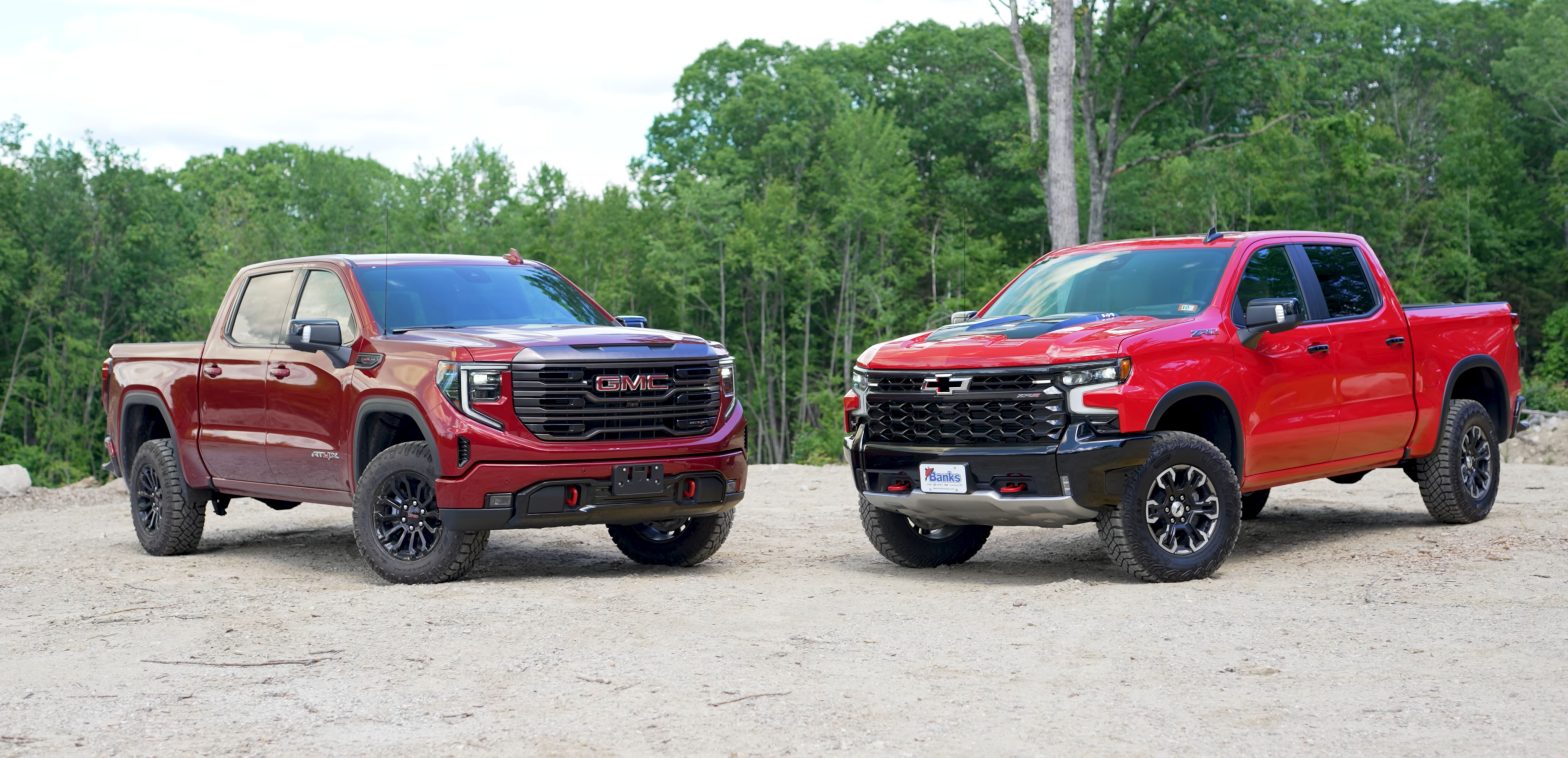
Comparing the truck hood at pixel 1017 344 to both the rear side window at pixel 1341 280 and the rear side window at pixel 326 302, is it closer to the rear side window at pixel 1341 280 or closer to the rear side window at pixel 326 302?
the rear side window at pixel 1341 280

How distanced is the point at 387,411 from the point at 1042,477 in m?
3.69

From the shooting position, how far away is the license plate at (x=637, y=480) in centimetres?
933

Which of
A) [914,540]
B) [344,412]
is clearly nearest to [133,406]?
[344,412]

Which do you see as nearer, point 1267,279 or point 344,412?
point 344,412

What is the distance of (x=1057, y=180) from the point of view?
24.0 metres

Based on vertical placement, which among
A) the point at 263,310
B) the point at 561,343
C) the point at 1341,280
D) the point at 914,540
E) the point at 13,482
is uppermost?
the point at 263,310

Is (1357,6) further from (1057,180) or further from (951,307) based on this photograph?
(1057,180)

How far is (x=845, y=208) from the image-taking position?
6669 cm

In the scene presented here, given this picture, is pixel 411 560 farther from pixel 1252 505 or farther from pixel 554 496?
pixel 1252 505

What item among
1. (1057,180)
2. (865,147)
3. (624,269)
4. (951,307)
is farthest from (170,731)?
(624,269)

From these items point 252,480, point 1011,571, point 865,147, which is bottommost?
point 1011,571

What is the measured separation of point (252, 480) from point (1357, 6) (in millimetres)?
68141

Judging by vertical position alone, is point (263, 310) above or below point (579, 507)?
above

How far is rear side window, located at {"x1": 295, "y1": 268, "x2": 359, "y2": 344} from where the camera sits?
1016 centimetres
